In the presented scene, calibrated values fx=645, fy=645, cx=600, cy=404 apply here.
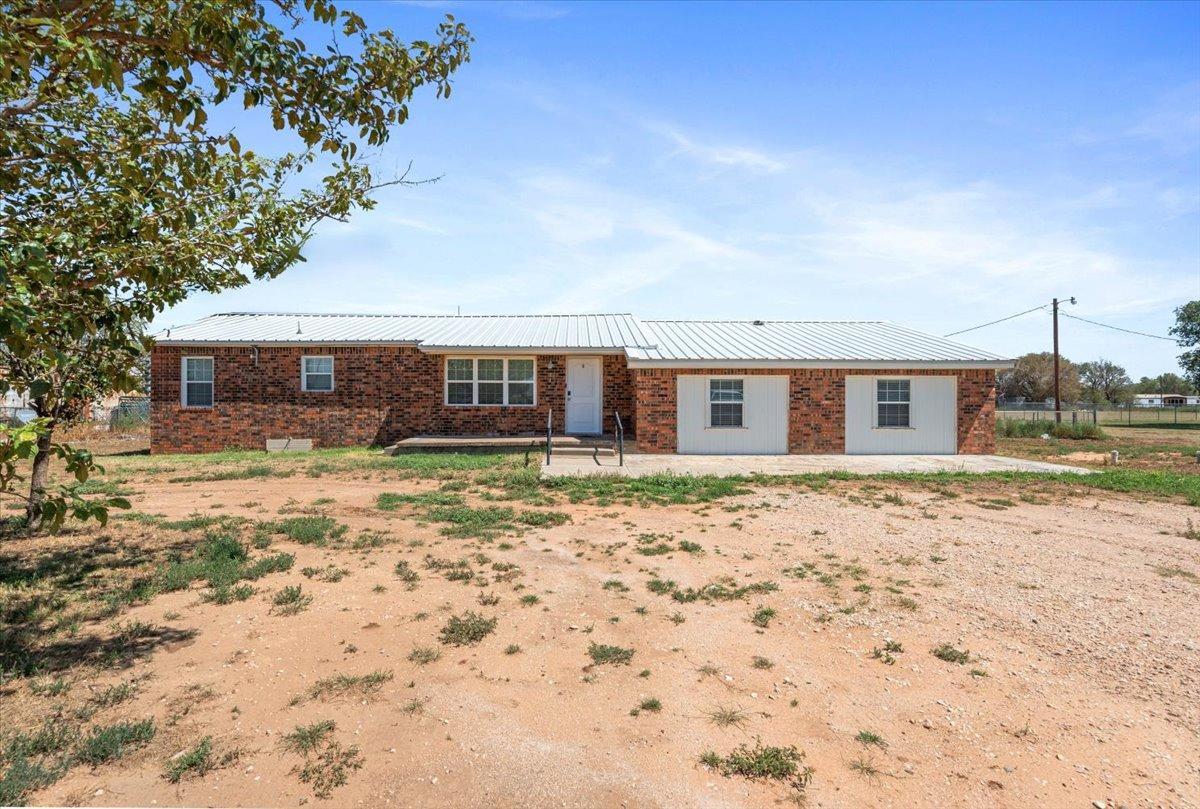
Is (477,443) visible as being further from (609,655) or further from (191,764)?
(191,764)

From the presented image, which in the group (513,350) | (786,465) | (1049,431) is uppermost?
(513,350)

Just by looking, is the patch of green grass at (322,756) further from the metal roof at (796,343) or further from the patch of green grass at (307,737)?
the metal roof at (796,343)

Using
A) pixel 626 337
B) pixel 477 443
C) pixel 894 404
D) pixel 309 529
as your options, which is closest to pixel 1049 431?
pixel 894 404

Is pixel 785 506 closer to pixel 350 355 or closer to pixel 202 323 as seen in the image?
pixel 350 355

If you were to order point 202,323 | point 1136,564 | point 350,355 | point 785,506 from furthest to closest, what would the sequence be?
point 202,323 < point 350,355 < point 785,506 < point 1136,564

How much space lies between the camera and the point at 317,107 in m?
4.24

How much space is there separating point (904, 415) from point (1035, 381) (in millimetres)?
52485

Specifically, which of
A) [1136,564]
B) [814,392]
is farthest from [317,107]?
[814,392]

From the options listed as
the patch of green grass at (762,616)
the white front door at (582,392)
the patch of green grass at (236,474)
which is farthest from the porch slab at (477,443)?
the patch of green grass at (762,616)

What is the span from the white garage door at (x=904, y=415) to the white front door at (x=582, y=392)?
22.5 feet

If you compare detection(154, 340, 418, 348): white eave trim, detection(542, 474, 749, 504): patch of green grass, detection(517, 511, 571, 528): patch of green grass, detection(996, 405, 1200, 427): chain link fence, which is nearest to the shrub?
detection(996, 405, 1200, 427): chain link fence

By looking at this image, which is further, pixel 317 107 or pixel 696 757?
pixel 317 107

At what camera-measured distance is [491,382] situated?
1839cm

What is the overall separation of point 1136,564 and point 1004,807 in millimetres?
5491
